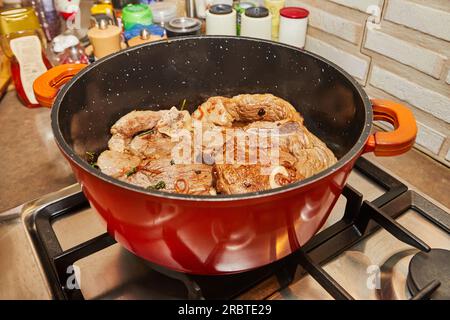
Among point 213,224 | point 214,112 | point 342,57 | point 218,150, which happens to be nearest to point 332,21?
point 342,57

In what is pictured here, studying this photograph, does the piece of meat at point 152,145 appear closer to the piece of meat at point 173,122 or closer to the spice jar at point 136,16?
the piece of meat at point 173,122

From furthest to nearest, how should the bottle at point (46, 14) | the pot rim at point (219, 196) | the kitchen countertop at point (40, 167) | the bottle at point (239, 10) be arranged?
the bottle at point (46, 14), the bottle at point (239, 10), the kitchen countertop at point (40, 167), the pot rim at point (219, 196)

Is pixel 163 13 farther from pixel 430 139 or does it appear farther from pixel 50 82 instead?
pixel 430 139

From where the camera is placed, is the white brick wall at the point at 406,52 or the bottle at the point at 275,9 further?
the bottle at the point at 275,9

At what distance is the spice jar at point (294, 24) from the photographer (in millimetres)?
1351

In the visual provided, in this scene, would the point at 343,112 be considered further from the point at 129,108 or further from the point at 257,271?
the point at 129,108

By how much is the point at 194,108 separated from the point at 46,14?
1013 millimetres

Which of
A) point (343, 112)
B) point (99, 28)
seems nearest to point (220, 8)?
point (99, 28)

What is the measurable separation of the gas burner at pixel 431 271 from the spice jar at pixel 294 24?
0.87 metres

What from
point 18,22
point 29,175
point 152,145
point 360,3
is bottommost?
point 29,175

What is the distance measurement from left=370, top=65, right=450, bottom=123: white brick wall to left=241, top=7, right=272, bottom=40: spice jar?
406 millimetres

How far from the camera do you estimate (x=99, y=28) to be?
4.66ft

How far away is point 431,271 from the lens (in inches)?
29.6

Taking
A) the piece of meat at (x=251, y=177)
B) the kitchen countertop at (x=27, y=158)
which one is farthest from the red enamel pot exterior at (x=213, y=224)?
the kitchen countertop at (x=27, y=158)
